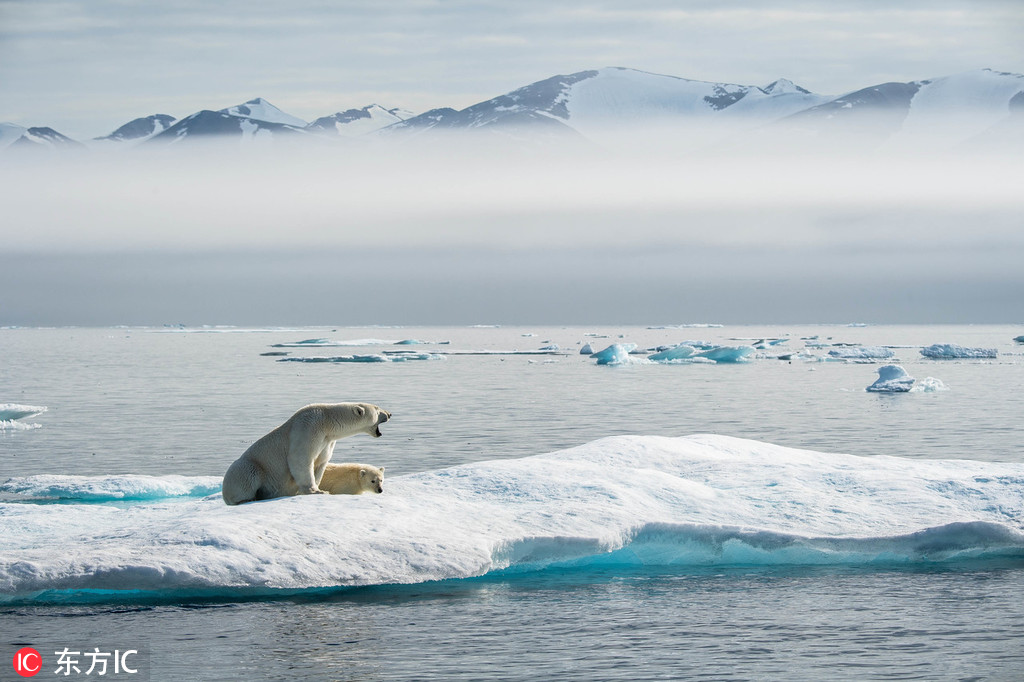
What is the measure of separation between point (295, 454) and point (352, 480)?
0.96 meters

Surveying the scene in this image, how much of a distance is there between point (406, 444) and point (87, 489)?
11.6 meters

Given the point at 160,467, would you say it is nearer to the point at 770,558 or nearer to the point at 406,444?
the point at 406,444

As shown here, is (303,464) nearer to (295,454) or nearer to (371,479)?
(295,454)

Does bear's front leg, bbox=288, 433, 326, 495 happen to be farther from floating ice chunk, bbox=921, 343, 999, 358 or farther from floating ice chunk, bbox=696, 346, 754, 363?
floating ice chunk, bbox=921, 343, 999, 358

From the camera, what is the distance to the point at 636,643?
8117 millimetres

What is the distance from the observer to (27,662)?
752 cm

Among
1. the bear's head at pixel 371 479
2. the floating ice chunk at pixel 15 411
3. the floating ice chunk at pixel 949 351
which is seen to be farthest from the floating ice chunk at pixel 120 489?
the floating ice chunk at pixel 949 351

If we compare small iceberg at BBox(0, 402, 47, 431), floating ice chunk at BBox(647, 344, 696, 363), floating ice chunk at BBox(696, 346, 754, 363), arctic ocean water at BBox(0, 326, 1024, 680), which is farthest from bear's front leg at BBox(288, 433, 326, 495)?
floating ice chunk at BBox(647, 344, 696, 363)

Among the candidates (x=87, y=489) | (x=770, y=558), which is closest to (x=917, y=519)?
(x=770, y=558)

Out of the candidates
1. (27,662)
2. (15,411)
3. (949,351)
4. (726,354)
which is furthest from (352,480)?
(949,351)

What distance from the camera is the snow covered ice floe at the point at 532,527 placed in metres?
8.93

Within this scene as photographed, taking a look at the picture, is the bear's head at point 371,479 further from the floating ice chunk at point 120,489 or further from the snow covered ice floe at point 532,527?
the floating ice chunk at point 120,489

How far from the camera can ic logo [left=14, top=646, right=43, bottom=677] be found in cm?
742

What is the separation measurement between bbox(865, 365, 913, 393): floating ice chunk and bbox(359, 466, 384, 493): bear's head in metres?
39.0
